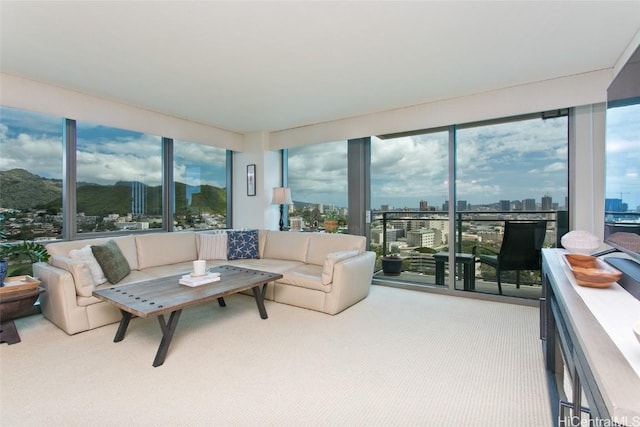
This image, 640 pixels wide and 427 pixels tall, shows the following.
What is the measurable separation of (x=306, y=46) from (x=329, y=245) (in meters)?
2.37

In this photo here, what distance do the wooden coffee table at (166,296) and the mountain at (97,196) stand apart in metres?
1.77

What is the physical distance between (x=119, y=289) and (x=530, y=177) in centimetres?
441

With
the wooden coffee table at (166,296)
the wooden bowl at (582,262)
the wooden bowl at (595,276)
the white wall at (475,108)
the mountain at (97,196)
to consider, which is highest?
the white wall at (475,108)

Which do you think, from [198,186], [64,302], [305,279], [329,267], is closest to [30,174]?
[64,302]

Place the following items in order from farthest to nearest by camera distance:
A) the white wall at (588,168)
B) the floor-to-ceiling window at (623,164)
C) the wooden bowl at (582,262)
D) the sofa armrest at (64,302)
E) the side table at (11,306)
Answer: the white wall at (588,168)
the sofa armrest at (64,302)
the side table at (11,306)
the wooden bowl at (582,262)
the floor-to-ceiling window at (623,164)

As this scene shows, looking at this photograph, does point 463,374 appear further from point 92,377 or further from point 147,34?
point 147,34

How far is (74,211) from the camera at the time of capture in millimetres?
3627

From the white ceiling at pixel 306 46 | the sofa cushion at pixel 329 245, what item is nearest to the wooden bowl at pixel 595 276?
the white ceiling at pixel 306 46

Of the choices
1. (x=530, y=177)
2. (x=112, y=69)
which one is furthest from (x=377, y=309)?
(x=112, y=69)

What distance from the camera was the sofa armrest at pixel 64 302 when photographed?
261 centimetres

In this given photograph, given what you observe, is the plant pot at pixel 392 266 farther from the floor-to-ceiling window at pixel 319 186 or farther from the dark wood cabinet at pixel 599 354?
the dark wood cabinet at pixel 599 354

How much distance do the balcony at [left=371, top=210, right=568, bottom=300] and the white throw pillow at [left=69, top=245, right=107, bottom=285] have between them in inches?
132

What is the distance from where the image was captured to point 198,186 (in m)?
5.14

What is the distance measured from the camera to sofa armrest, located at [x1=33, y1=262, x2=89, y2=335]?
2.61 meters
